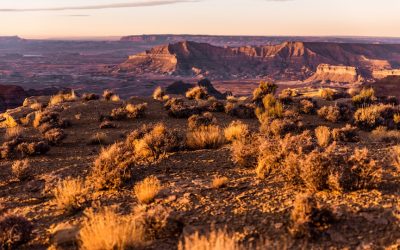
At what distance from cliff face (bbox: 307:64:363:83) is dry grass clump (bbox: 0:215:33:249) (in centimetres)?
12165

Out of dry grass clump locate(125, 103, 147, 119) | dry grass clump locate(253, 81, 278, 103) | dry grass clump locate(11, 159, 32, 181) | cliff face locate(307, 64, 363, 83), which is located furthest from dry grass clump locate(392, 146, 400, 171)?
cliff face locate(307, 64, 363, 83)

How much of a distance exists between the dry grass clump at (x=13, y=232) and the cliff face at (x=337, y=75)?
12165 cm

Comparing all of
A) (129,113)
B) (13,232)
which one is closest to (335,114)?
(129,113)

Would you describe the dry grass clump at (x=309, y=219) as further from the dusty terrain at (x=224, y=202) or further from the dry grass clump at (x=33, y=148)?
the dry grass clump at (x=33, y=148)

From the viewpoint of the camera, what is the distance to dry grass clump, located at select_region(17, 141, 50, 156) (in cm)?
1243

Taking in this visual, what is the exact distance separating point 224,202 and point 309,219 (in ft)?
5.65

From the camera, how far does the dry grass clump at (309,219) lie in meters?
5.18

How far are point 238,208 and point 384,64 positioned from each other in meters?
159

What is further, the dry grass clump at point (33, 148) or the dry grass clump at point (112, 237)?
the dry grass clump at point (33, 148)

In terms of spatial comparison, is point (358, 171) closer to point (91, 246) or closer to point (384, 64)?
point (91, 246)

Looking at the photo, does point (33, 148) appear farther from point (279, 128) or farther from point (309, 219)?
point (309, 219)

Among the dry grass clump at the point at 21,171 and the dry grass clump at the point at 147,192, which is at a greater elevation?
the dry grass clump at the point at 147,192

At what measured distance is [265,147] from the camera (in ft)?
26.7

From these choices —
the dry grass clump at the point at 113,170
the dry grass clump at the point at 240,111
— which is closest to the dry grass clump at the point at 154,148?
the dry grass clump at the point at 113,170
